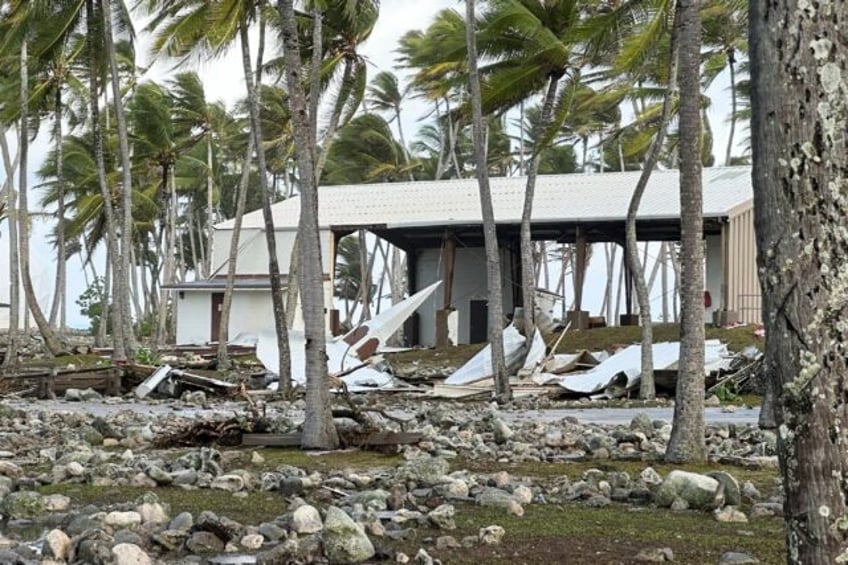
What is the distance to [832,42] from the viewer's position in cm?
335

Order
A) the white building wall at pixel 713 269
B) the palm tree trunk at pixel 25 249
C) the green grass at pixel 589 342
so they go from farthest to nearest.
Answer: the white building wall at pixel 713 269 < the palm tree trunk at pixel 25 249 < the green grass at pixel 589 342

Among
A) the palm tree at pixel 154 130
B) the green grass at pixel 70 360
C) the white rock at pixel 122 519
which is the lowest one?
the white rock at pixel 122 519

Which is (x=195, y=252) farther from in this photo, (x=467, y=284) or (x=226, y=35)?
(x=226, y=35)

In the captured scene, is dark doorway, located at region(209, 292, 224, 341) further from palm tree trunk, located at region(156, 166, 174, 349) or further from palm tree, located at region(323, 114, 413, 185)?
palm tree, located at region(323, 114, 413, 185)

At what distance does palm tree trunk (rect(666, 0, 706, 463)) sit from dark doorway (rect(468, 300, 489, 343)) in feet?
87.4

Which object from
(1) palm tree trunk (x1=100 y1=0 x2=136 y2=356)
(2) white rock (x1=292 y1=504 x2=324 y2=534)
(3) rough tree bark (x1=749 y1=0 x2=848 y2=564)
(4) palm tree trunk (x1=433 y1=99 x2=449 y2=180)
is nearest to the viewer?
(3) rough tree bark (x1=749 y1=0 x2=848 y2=564)

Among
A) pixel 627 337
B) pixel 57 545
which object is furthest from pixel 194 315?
pixel 57 545

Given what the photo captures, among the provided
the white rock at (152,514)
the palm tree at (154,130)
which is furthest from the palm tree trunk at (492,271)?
the palm tree at (154,130)

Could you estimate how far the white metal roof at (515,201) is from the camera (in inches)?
1249

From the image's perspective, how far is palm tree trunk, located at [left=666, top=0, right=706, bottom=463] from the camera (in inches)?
375

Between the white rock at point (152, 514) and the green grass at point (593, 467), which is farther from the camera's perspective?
the green grass at point (593, 467)

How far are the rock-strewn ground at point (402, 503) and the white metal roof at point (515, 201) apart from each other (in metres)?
20.2

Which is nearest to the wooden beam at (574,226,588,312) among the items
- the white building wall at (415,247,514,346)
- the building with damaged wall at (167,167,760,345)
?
the building with damaged wall at (167,167,760,345)

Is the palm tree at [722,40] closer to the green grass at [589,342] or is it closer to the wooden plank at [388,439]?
the green grass at [589,342]
